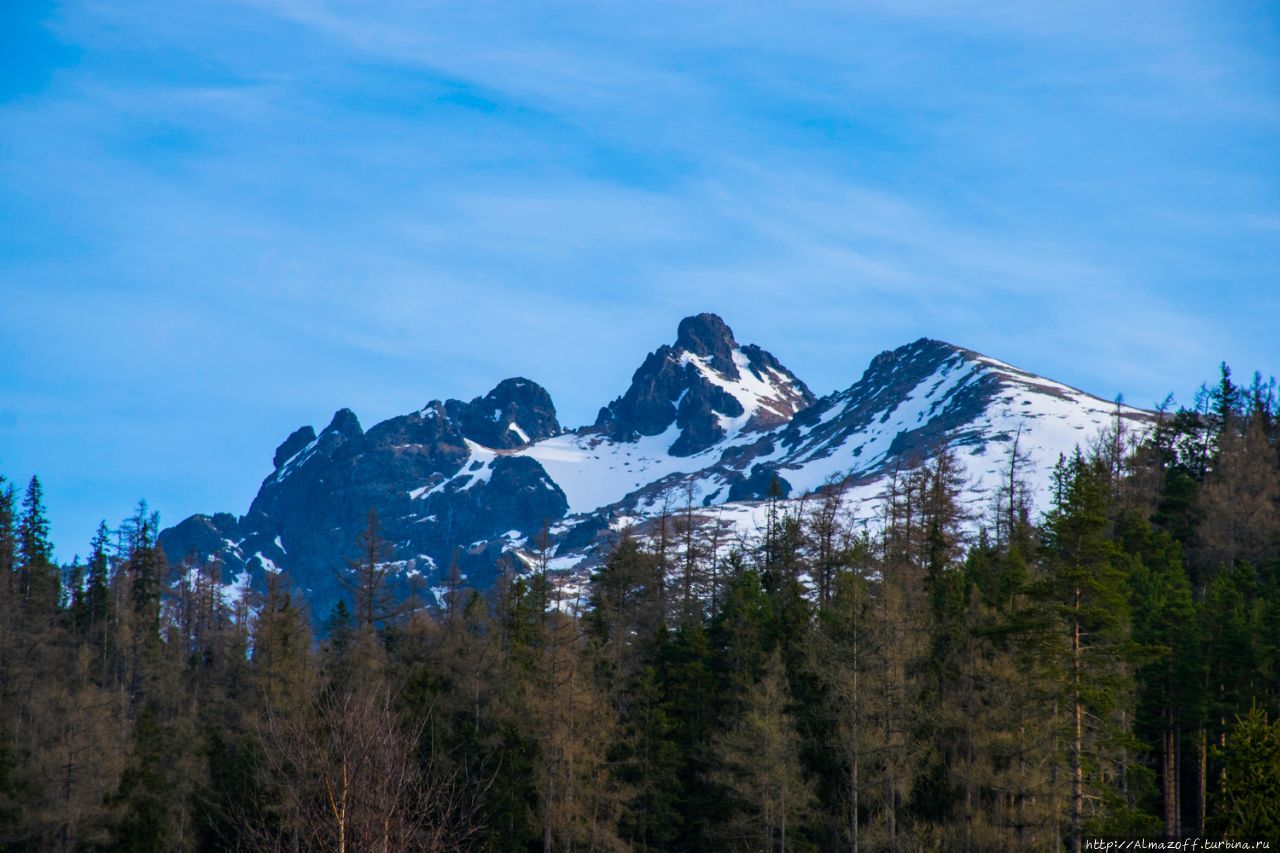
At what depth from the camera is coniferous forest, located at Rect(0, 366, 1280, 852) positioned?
140 feet

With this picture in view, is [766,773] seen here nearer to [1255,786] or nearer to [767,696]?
[767,696]

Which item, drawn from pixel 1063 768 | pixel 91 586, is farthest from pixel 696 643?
pixel 91 586

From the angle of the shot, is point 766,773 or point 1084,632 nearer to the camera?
point 1084,632

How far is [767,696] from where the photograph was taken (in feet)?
181

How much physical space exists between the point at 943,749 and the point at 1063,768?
16.0 m

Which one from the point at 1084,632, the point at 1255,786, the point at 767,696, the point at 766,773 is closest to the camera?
the point at 1255,786

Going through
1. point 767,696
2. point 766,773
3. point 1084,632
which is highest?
point 1084,632

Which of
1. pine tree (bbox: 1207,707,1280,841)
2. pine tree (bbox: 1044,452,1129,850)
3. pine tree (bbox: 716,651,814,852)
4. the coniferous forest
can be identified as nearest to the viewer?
pine tree (bbox: 1207,707,1280,841)

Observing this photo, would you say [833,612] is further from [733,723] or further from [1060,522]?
[1060,522]

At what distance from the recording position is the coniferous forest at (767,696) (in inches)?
1686

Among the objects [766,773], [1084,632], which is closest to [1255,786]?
[1084,632]

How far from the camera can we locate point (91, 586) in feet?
310

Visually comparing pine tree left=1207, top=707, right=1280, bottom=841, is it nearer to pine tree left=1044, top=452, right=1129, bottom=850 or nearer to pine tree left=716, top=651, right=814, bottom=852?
pine tree left=1044, top=452, right=1129, bottom=850

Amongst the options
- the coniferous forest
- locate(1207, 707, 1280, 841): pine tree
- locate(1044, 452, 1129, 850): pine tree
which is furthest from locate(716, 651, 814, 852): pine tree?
locate(1207, 707, 1280, 841): pine tree
